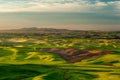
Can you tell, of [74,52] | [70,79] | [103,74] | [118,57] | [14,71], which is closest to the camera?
[70,79]

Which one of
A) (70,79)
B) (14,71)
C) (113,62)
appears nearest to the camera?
(70,79)

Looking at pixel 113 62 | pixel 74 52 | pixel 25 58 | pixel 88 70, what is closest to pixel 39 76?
pixel 88 70

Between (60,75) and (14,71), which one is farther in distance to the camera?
(14,71)

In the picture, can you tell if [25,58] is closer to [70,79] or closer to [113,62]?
[113,62]

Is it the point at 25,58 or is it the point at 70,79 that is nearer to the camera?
the point at 70,79

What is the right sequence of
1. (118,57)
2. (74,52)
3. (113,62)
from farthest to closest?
(74,52), (118,57), (113,62)

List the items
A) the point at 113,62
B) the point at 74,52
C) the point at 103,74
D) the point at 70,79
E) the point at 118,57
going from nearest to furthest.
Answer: the point at 70,79, the point at 103,74, the point at 113,62, the point at 118,57, the point at 74,52

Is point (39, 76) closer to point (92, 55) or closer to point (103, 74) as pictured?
point (103, 74)

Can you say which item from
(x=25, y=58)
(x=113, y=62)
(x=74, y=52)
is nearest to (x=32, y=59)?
(x=25, y=58)

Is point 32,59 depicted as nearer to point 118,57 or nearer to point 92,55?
point 92,55
